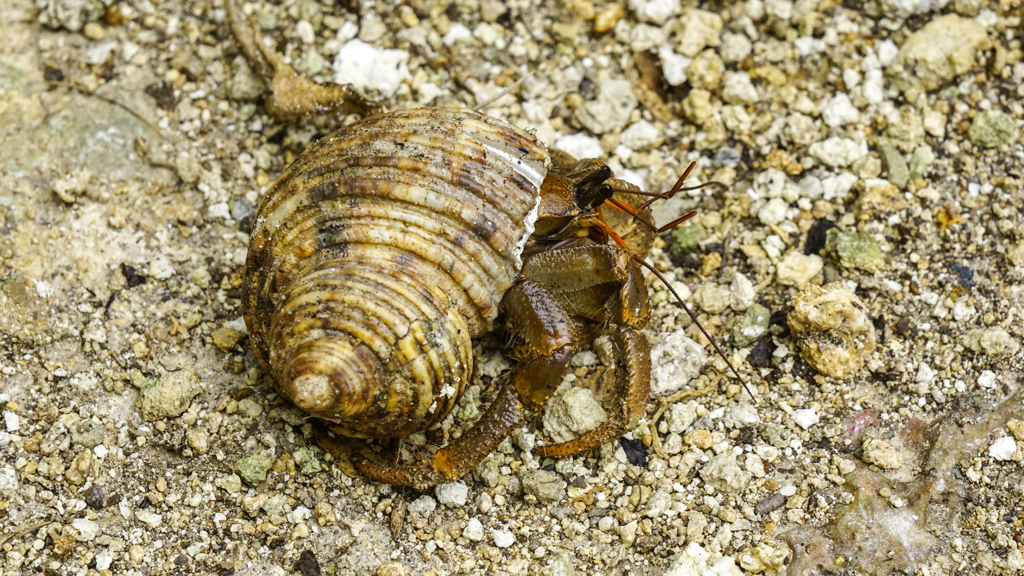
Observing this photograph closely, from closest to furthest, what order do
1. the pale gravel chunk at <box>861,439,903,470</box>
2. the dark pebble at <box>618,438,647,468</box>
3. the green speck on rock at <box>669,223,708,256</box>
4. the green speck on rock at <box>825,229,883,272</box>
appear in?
the pale gravel chunk at <box>861,439,903,470</box> → the dark pebble at <box>618,438,647,468</box> → the green speck on rock at <box>825,229,883,272</box> → the green speck on rock at <box>669,223,708,256</box>

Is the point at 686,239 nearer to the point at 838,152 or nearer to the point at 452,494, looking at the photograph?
the point at 838,152

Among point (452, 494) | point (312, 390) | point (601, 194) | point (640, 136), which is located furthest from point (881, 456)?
point (312, 390)

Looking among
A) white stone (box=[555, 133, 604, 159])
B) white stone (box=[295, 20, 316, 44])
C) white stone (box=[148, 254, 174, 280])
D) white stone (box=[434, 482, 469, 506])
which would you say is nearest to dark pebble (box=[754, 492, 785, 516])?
white stone (box=[434, 482, 469, 506])

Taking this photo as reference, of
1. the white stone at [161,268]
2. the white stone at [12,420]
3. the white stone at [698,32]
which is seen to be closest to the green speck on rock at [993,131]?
the white stone at [698,32]

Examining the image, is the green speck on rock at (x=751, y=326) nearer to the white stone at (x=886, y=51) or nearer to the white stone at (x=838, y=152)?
the white stone at (x=838, y=152)

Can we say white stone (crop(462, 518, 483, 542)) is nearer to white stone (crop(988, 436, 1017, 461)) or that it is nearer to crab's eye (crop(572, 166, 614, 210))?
crab's eye (crop(572, 166, 614, 210))

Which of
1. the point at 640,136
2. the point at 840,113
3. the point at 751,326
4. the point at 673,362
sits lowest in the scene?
the point at 673,362

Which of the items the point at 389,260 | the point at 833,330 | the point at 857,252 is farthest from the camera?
the point at 857,252
